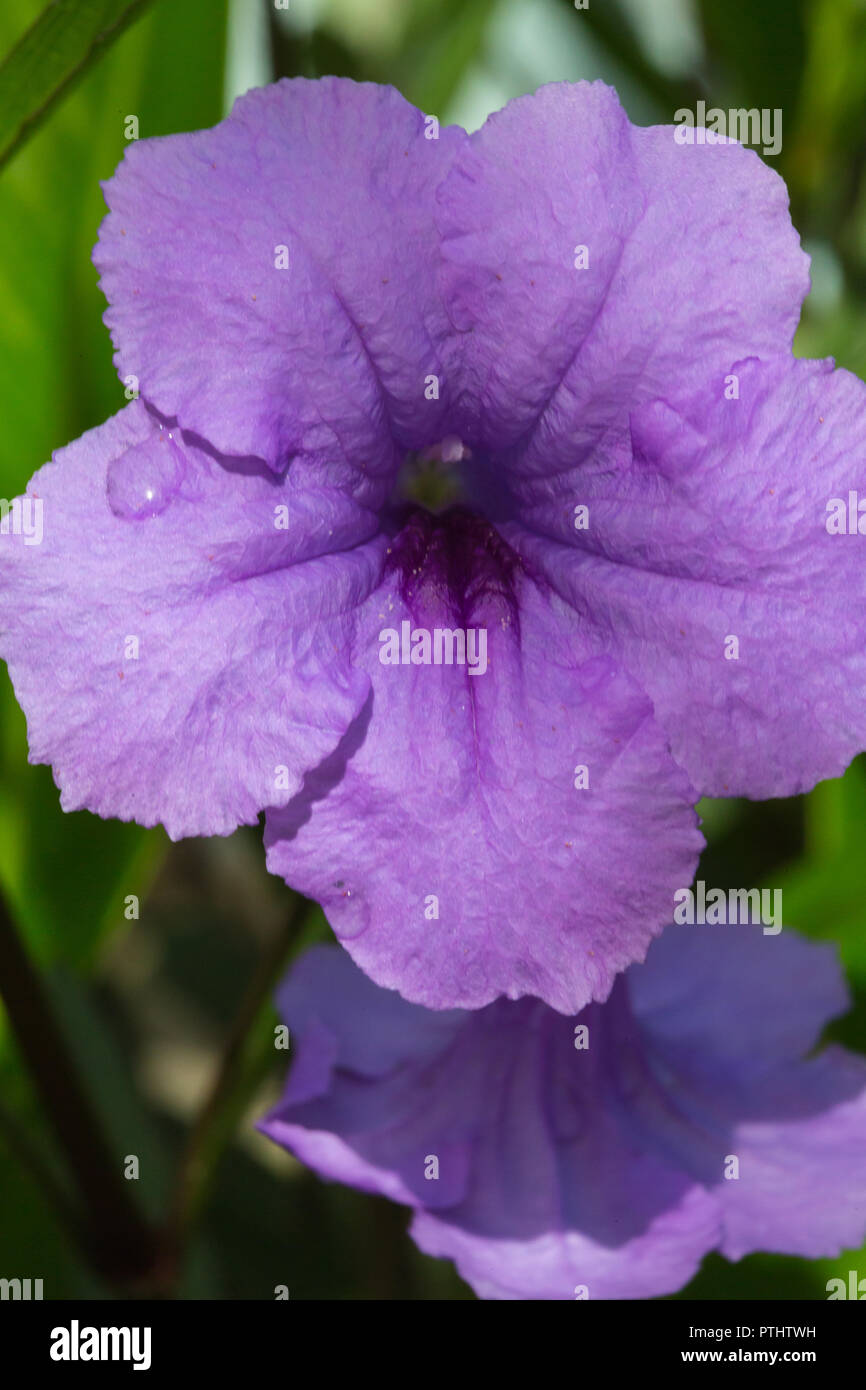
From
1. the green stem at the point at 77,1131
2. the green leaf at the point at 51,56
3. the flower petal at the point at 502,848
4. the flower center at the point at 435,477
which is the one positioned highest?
the green leaf at the point at 51,56

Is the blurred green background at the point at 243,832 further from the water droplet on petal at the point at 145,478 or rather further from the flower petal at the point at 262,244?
the water droplet on petal at the point at 145,478

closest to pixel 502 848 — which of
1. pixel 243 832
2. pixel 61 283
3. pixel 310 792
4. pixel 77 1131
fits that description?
pixel 310 792

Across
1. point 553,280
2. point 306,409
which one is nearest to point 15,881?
point 306,409

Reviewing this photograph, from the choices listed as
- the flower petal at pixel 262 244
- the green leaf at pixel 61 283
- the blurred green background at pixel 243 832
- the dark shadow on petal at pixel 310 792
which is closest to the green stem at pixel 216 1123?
the blurred green background at pixel 243 832

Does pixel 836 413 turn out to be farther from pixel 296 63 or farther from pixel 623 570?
pixel 296 63

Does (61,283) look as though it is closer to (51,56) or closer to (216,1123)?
(51,56)

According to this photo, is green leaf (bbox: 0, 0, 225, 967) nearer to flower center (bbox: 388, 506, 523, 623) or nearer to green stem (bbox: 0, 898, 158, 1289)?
green stem (bbox: 0, 898, 158, 1289)

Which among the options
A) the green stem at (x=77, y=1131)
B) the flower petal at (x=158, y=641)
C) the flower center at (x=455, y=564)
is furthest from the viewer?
the green stem at (x=77, y=1131)

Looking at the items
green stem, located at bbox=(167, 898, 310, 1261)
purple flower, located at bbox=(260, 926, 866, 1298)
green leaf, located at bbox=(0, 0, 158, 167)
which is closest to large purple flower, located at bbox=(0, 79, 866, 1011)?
green leaf, located at bbox=(0, 0, 158, 167)
